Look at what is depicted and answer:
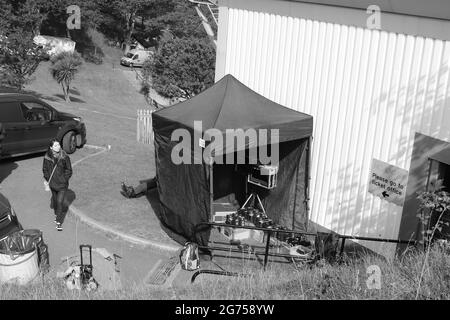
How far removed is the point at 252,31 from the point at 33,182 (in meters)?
6.08

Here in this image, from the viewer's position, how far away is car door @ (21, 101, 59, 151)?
13.5m

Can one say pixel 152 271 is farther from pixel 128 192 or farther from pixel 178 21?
pixel 178 21

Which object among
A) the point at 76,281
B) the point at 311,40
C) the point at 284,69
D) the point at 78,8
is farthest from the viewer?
the point at 78,8

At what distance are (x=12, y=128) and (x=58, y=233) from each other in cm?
433

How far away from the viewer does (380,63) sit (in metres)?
9.28

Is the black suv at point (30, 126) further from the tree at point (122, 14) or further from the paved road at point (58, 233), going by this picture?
the tree at point (122, 14)

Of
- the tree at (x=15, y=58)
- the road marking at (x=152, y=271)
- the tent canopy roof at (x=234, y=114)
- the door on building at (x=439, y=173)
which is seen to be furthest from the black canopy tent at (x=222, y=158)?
the tree at (x=15, y=58)

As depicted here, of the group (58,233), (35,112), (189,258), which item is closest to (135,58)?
(35,112)

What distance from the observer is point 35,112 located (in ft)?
45.6

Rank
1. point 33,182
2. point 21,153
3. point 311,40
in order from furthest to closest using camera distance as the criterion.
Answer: point 21,153, point 33,182, point 311,40

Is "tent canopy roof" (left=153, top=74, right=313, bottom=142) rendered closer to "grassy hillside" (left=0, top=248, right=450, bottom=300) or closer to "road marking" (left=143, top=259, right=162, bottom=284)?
"road marking" (left=143, top=259, right=162, bottom=284)

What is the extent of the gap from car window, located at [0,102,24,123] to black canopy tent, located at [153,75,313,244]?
4.74m
